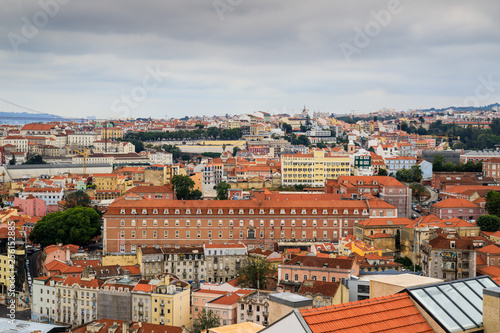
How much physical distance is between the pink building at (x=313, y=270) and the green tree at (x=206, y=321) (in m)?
4.07

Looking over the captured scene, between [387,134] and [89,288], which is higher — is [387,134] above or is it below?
above

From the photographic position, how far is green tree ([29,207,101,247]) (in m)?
34.7

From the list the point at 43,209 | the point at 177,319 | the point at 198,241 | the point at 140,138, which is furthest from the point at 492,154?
the point at 140,138

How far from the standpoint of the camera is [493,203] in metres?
35.3

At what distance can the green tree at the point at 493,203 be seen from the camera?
116ft

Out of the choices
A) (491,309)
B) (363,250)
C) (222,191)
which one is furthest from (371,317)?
(222,191)

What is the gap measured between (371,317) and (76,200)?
38.8 m

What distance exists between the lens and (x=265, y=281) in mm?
25688

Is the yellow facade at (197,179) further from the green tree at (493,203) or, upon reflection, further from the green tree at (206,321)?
the green tree at (206,321)

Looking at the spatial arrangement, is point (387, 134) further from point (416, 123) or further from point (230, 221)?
point (230, 221)

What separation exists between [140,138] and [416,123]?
42071mm

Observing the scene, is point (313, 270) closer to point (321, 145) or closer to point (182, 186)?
point (182, 186)

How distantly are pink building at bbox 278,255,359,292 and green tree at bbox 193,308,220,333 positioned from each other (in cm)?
407

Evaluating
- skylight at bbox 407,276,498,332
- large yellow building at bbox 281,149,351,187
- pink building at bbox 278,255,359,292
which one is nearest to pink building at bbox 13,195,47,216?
large yellow building at bbox 281,149,351,187
